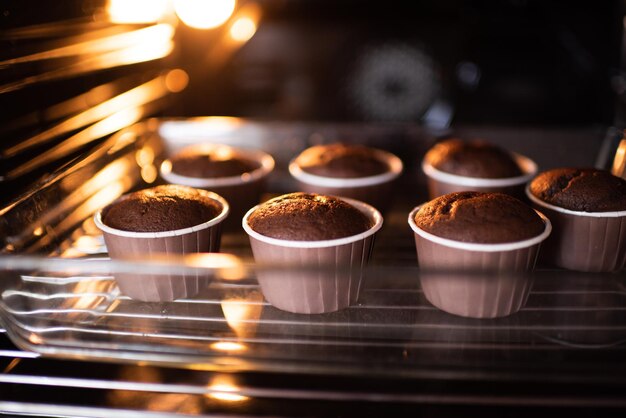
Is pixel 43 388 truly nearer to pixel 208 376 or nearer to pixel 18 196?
pixel 208 376

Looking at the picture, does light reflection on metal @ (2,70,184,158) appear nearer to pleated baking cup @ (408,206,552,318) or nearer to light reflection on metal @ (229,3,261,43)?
light reflection on metal @ (229,3,261,43)

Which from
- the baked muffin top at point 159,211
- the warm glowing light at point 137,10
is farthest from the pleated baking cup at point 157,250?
the warm glowing light at point 137,10

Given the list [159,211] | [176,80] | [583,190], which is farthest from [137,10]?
[583,190]

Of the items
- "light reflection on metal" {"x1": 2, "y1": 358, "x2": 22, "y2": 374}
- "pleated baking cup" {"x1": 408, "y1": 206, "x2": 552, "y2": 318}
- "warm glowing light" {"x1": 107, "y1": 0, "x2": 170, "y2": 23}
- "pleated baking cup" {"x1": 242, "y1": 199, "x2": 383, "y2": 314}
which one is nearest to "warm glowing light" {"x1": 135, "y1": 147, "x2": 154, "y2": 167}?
"warm glowing light" {"x1": 107, "y1": 0, "x2": 170, "y2": 23}

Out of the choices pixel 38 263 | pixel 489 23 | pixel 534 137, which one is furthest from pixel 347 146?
pixel 38 263

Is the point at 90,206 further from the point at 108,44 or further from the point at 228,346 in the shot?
the point at 228,346

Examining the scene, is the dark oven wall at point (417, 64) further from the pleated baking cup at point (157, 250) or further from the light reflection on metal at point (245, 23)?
the pleated baking cup at point (157, 250)
